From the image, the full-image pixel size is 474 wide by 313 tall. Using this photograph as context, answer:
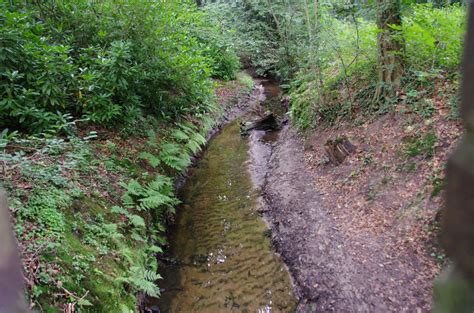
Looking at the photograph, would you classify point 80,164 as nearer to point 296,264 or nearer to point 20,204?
point 20,204

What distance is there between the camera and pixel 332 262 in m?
4.84

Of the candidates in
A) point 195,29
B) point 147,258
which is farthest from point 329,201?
point 195,29

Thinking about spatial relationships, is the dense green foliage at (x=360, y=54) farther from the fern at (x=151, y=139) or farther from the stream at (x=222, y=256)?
the fern at (x=151, y=139)

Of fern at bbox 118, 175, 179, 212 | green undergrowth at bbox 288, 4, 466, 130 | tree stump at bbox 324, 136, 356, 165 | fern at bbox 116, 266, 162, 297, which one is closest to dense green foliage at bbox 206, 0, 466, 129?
green undergrowth at bbox 288, 4, 466, 130

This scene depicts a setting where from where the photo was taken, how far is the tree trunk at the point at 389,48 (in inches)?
250

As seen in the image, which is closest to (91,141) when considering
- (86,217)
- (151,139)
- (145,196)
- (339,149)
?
(145,196)

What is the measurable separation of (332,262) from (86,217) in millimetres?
3787

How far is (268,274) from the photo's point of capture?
5.25 metres

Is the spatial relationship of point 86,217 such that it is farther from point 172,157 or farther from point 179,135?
point 179,135

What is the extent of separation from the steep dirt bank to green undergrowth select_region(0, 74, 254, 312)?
2437mm

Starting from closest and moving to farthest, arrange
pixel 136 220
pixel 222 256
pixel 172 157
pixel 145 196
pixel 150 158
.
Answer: pixel 136 220, pixel 222 256, pixel 145 196, pixel 150 158, pixel 172 157

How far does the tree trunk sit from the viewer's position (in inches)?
250

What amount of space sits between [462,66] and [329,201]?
5787mm

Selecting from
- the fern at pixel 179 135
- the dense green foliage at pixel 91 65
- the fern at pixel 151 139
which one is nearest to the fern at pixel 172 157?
the fern at pixel 151 139
